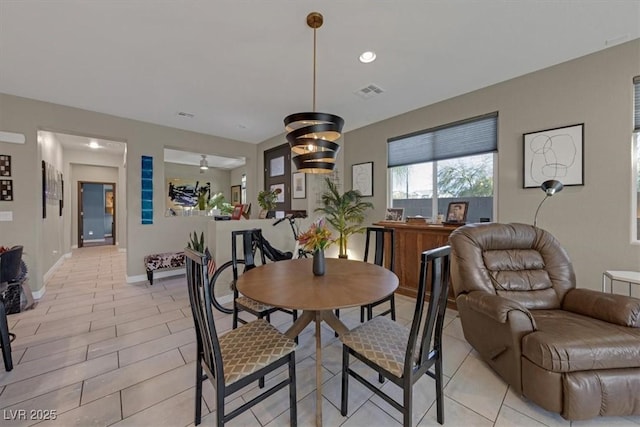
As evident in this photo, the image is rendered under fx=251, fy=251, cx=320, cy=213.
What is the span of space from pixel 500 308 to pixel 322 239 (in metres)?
1.30

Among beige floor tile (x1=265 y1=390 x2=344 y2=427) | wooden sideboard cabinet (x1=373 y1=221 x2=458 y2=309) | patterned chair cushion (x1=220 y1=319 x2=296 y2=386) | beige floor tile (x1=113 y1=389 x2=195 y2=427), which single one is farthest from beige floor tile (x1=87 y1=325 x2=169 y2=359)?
wooden sideboard cabinet (x1=373 y1=221 x2=458 y2=309)

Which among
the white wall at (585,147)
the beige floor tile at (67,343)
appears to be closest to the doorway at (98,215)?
the beige floor tile at (67,343)

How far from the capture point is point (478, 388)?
5.93 ft

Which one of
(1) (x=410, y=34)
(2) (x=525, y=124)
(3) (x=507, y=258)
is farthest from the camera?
(2) (x=525, y=124)

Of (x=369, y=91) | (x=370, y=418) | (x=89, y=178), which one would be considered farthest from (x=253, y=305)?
(x=89, y=178)

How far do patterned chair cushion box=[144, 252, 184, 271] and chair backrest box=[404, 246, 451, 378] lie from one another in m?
4.27

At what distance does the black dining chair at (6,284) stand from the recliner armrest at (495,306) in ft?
11.8

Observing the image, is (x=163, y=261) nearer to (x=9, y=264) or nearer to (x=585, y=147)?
(x=9, y=264)

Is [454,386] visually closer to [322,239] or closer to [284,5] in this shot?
[322,239]

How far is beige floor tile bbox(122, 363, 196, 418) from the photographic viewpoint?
1.64 m

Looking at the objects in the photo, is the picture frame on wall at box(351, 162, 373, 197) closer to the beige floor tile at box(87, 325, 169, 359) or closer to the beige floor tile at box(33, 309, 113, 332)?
the beige floor tile at box(87, 325, 169, 359)

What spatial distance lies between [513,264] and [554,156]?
1288mm

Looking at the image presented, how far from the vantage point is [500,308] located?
5.61ft

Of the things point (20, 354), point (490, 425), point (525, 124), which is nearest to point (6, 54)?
point (20, 354)
